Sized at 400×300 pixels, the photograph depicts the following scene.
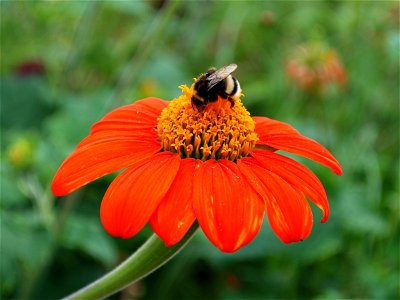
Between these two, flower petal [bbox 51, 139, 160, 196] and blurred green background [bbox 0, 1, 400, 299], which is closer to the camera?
flower petal [bbox 51, 139, 160, 196]

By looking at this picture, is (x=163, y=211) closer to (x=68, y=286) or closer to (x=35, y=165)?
(x=35, y=165)

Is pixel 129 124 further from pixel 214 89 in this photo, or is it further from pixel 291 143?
pixel 291 143

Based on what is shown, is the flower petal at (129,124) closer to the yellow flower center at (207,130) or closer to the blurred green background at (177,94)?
the yellow flower center at (207,130)

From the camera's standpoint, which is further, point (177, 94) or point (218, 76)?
point (177, 94)

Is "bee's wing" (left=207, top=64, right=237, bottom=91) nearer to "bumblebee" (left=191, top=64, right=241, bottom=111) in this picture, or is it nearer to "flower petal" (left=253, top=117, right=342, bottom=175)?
"bumblebee" (left=191, top=64, right=241, bottom=111)

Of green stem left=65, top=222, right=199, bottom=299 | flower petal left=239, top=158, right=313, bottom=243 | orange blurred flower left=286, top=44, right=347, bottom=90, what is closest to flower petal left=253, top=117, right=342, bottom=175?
flower petal left=239, top=158, right=313, bottom=243

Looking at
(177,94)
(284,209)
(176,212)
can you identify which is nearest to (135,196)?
(176,212)

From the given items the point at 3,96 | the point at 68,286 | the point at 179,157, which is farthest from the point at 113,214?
the point at 3,96

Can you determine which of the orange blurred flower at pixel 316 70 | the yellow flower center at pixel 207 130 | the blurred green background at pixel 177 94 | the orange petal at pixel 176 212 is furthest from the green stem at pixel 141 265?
the orange blurred flower at pixel 316 70
